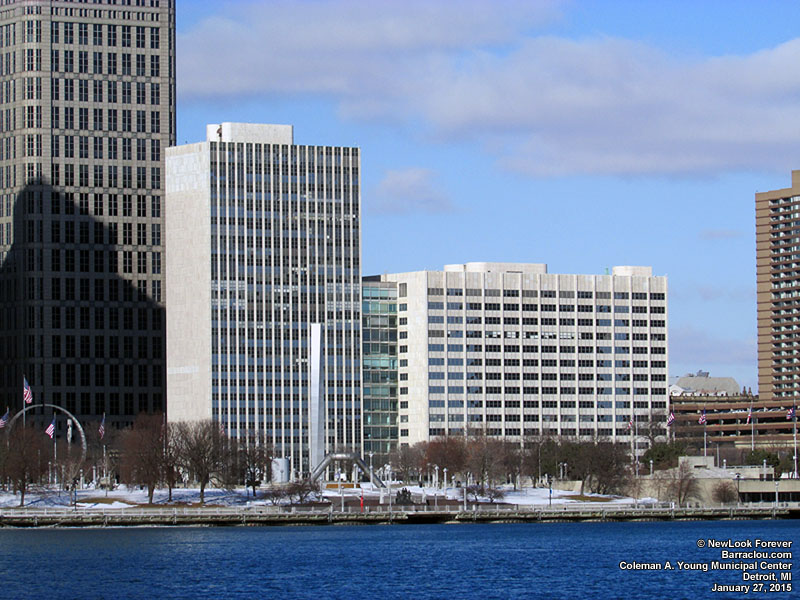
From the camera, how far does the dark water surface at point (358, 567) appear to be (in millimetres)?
140875

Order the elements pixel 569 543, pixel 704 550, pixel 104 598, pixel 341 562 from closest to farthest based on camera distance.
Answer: pixel 104 598, pixel 341 562, pixel 704 550, pixel 569 543

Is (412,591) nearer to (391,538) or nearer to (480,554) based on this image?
(480,554)

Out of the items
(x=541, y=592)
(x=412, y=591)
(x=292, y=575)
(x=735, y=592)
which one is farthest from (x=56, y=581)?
(x=735, y=592)

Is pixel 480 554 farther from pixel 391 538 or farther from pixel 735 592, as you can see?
pixel 735 592

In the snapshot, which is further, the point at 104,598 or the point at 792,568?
the point at 792,568

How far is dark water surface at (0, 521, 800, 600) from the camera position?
141m

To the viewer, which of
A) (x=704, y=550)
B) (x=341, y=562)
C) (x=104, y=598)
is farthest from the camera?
(x=704, y=550)

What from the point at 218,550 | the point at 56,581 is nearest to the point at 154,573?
the point at 56,581

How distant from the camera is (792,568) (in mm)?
153875

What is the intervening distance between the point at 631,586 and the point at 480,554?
33.6 m

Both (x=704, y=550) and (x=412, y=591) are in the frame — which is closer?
(x=412, y=591)

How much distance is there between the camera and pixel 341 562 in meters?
166

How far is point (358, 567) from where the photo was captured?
16088 cm

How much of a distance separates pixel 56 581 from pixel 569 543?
63.6 m
